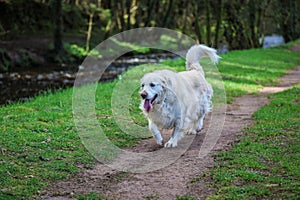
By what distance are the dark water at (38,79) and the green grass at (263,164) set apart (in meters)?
8.49

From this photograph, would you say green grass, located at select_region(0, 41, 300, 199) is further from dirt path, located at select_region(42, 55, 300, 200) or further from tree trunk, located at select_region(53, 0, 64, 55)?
tree trunk, located at select_region(53, 0, 64, 55)

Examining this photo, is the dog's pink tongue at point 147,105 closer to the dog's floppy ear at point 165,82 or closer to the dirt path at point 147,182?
the dog's floppy ear at point 165,82

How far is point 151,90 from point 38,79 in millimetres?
13129

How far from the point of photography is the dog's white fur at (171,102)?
7395 mm

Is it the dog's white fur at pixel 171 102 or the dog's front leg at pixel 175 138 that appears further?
the dog's front leg at pixel 175 138

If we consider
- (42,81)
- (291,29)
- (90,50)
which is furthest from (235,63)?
(291,29)

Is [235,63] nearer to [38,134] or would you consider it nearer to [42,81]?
[42,81]

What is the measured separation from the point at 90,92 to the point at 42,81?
7019 millimetres

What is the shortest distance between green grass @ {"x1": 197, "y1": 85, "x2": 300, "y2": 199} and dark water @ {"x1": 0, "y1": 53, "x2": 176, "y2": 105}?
8.49 metres

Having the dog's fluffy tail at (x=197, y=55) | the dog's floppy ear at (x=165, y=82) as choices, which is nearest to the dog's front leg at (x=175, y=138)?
the dog's floppy ear at (x=165, y=82)

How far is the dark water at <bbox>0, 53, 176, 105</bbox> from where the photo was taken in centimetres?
1608

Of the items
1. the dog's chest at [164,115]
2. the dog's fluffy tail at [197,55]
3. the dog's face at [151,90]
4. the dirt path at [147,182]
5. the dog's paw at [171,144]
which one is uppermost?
the dog's fluffy tail at [197,55]

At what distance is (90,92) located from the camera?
12.7 metres

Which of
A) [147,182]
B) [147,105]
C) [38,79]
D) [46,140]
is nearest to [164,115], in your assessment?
[147,105]
